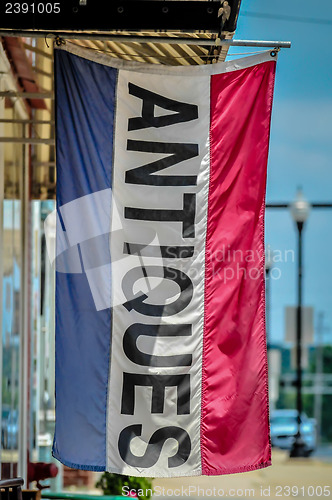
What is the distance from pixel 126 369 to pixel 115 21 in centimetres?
209

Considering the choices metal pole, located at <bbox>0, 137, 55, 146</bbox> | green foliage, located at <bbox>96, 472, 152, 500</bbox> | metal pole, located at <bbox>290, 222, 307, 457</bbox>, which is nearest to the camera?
metal pole, located at <bbox>0, 137, 55, 146</bbox>

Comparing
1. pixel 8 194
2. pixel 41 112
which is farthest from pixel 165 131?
pixel 41 112

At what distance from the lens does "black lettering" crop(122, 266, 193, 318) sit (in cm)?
517

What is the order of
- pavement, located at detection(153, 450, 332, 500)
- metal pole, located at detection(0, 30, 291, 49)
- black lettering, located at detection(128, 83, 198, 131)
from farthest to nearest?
pavement, located at detection(153, 450, 332, 500) < black lettering, located at detection(128, 83, 198, 131) < metal pole, located at detection(0, 30, 291, 49)

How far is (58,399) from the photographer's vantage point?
514 cm

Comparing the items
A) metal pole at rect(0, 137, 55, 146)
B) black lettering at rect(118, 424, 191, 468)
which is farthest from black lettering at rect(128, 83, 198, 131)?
black lettering at rect(118, 424, 191, 468)

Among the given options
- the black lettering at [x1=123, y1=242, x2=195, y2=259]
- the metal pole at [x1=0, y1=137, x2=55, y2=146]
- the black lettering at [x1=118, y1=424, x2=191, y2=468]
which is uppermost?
the metal pole at [x1=0, y1=137, x2=55, y2=146]

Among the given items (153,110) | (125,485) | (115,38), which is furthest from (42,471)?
(115,38)

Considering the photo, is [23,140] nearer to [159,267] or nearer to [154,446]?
[159,267]

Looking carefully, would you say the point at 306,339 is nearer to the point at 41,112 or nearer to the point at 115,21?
the point at 41,112

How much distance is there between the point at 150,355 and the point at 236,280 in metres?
0.72

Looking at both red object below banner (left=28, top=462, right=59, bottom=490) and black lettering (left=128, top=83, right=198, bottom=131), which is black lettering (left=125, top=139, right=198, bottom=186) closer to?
black lettering (left=128, top=83, right=198, bottom=131)

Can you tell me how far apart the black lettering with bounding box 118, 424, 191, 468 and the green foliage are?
6.16 meters

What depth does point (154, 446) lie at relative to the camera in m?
5.12
